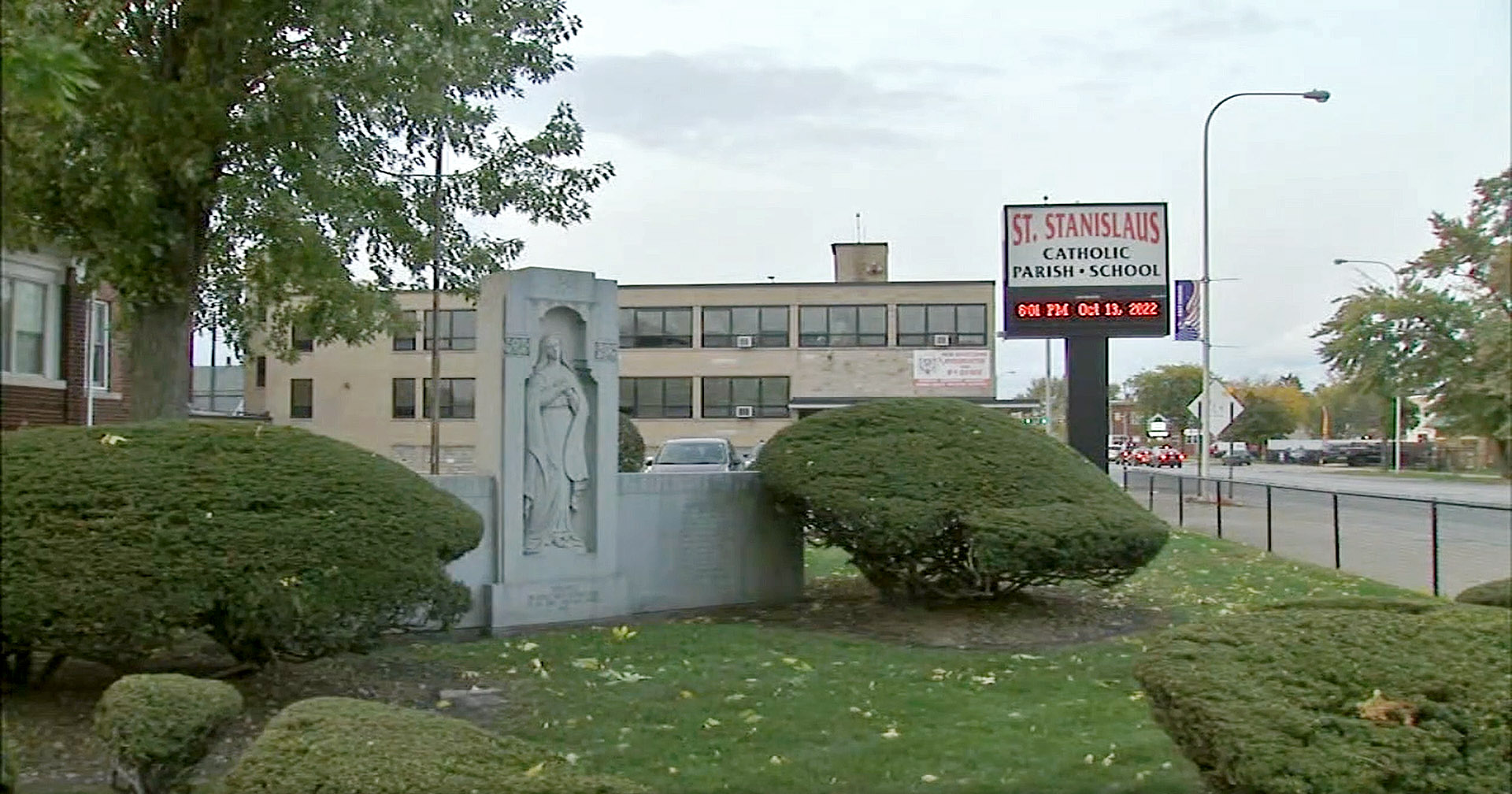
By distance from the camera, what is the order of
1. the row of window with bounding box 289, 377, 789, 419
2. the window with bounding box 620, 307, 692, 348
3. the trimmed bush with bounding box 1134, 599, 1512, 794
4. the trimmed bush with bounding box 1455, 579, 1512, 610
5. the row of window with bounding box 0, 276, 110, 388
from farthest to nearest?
1. the window with bounding box 620, 307, 692, 348
2. the row of window with bounding box 289, 377, 789, 419
3. the trimmed bush with bounding box 1455, 579, 1512, 610
4. the trimmed bush with bounding box 1134, 599, 1512, 794
5. the row of window with bounding box 0, 276, 110, 388

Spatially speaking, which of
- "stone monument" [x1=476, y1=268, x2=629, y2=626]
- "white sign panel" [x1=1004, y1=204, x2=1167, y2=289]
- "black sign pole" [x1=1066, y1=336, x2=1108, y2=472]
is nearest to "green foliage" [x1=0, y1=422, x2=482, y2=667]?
"stone monument" [x1=476, y1=268, x2=629, y2=626]

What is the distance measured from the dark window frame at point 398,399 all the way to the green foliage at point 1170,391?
2309 inches

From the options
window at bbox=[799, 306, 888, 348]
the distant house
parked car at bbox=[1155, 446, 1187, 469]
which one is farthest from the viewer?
parked car at bbox=[1155, 446, 1187, 469]

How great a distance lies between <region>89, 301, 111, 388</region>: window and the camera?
67.4ft

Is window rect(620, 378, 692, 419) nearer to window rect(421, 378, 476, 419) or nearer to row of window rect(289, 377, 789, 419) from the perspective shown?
row of window rect(289, 377, 789, 419)

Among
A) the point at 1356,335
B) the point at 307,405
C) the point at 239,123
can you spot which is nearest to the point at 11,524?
the point at 239,123

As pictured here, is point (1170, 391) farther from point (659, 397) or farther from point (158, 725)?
point (158, 725)

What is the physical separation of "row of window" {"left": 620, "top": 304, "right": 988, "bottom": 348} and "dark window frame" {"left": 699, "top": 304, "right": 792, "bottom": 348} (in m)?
0.03

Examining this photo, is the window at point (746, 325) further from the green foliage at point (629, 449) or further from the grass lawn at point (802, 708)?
the grass lawn at point (802, 708)

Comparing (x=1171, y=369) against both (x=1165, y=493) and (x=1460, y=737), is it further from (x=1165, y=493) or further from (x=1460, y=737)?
(x=1460, y=737)

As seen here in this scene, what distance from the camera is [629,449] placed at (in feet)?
71.5

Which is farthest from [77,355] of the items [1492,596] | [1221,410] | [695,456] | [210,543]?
[1221,410]

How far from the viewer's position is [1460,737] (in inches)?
187

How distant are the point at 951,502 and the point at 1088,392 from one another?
8016 mm
